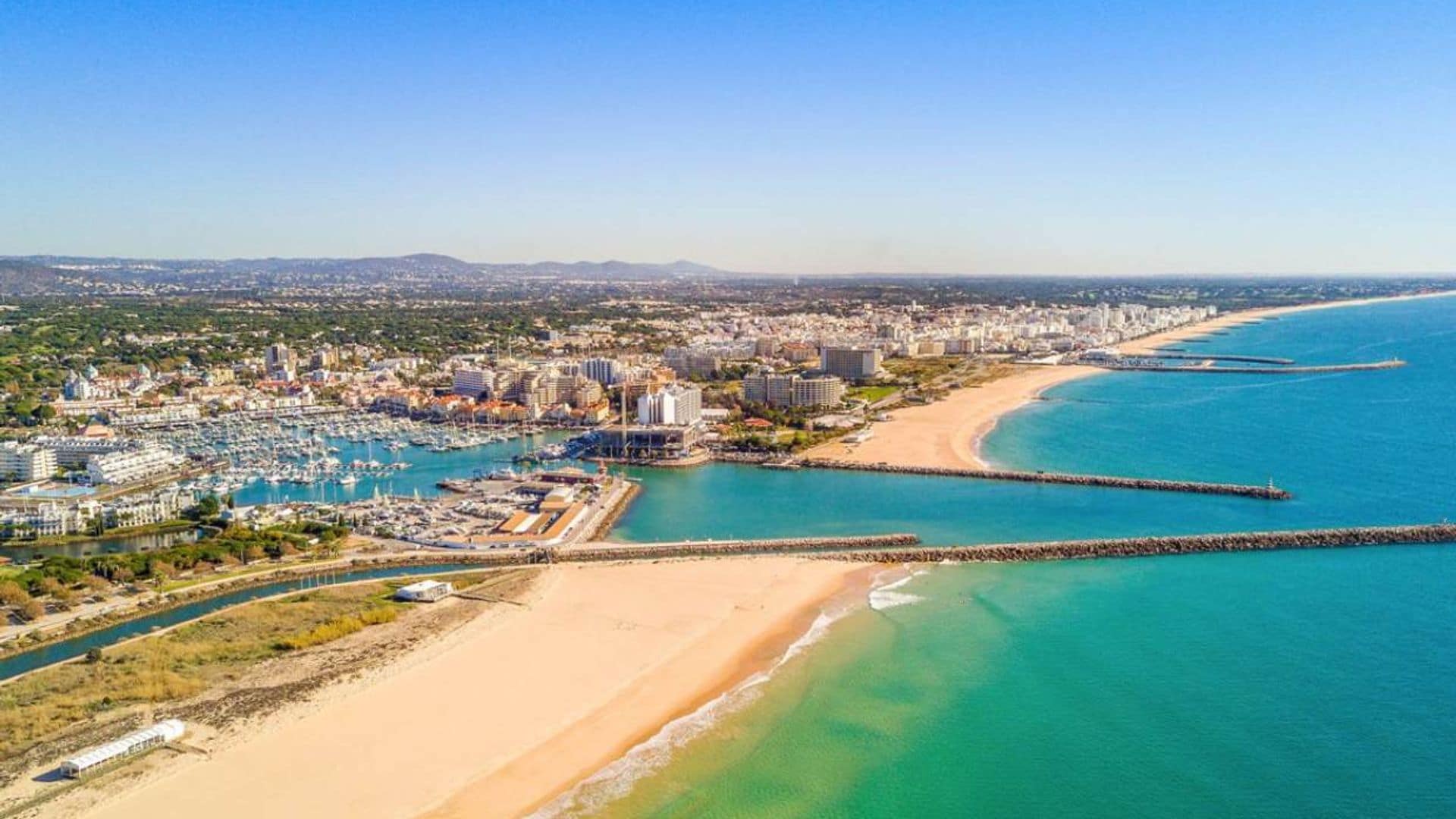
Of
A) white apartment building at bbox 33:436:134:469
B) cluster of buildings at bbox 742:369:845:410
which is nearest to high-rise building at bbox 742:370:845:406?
cluster of buildings at bbox 742:369:845:410

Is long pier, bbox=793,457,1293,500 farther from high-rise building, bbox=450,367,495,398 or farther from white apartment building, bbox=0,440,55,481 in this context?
white apartment building, bbox=0,440,55,481

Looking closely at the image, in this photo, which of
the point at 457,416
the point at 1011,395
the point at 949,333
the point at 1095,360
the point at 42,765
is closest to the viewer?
the point at 42,765

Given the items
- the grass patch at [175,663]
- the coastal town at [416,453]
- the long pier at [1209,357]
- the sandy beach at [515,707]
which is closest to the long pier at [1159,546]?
the coastal town at [416,453]

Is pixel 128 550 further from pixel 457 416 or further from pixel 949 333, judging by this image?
pixel 949 333

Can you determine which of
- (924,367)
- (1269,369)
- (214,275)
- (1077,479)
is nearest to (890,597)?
(1077,479)

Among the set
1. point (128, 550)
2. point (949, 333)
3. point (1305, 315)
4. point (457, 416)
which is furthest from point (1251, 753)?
point (1305, 315)

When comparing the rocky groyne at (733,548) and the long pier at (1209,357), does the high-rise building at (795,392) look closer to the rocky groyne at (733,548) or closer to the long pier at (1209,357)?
the rocky groyne at (733,548)
